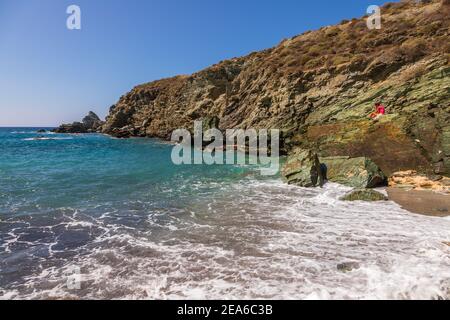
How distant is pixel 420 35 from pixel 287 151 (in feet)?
61.1

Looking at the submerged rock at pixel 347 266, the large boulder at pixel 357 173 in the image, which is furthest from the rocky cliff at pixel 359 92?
the submerged rock at pixel 347 266

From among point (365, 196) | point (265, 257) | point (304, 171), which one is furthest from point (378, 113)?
point (265, 257)

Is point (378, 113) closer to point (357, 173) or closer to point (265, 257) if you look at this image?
point (357, 173)

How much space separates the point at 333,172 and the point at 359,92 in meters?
14.3

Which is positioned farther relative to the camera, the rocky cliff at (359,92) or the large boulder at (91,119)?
the large boulder at (91,119)

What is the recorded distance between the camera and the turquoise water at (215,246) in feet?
22.5

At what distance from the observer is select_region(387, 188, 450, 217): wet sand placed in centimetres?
1230

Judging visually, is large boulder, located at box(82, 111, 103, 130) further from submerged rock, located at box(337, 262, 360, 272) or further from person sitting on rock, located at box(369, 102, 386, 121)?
submerged rock, located at box(337, 262, 360, 272)

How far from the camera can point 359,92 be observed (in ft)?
97.7

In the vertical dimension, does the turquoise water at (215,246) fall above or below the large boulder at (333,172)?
below

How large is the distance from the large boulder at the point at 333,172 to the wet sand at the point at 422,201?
1.45 metres

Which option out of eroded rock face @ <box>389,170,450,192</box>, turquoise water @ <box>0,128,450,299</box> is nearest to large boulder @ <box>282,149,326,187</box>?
turquoise water @ <box>0,128,450,299</box>

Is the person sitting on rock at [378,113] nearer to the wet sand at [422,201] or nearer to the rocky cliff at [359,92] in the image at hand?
the rocky cliff at [359,92]

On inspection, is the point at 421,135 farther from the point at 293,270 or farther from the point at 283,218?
the point at 293,270
